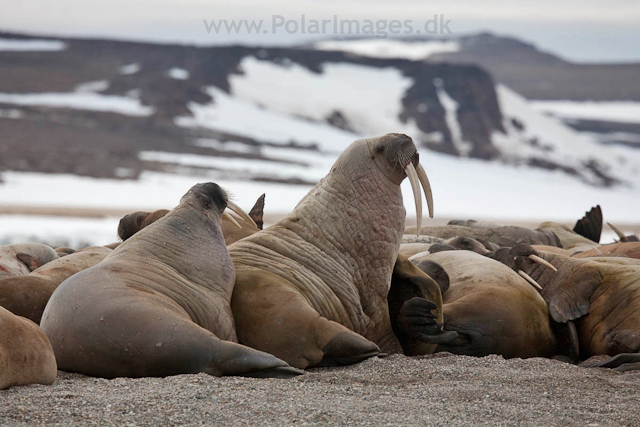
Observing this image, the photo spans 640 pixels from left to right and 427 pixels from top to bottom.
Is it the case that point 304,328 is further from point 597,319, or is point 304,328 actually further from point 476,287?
point 597,319

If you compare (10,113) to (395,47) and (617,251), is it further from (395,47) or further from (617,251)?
(395,47)

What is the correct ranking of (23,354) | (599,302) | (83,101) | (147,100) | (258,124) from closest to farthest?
1. (23,354)
2. (599,302)
3. (258,124)
4. (83,101)
5. (147,100)

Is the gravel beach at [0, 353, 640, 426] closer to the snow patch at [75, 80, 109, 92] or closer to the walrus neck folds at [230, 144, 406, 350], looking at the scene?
the walrus neck folds at [230, 144, 406, 350]

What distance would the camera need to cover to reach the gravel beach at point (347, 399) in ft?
10.8

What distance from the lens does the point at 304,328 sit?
15.1 ft

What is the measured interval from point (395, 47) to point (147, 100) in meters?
31.0

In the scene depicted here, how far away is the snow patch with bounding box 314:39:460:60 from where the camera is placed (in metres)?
62.8

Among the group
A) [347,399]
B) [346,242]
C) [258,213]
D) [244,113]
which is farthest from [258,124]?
[347,399]

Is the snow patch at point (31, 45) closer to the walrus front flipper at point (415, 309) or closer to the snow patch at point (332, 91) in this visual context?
the snow patch at point (332, 91)

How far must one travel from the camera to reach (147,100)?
39.3 m

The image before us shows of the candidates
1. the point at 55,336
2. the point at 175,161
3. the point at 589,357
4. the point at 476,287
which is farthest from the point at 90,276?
the point at 175,161

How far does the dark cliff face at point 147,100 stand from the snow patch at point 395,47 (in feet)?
49.0

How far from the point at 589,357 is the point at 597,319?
25 cm

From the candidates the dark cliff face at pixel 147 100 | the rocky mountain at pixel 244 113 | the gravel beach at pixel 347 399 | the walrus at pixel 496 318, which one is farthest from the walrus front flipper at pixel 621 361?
the dark cliff face at pixel 147 100
